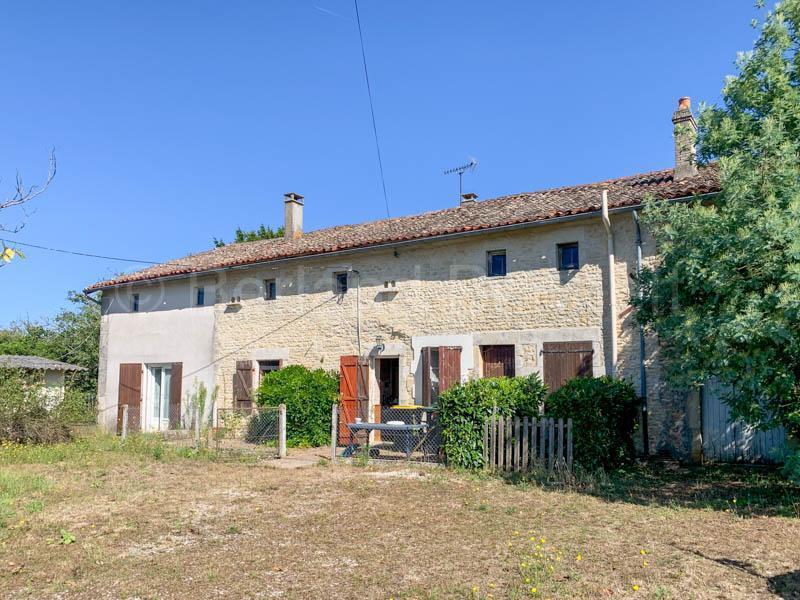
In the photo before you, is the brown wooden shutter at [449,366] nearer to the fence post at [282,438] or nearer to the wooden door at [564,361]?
the wooden door at [564,361]

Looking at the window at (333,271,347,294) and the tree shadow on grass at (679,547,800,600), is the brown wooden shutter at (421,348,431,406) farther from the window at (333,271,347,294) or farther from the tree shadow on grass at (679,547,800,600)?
the tree shadow on grass at (679,547,800,600)

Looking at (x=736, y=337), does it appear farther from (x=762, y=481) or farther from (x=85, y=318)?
(x=85, y=318)

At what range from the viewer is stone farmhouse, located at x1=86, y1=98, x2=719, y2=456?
11617 millimetres

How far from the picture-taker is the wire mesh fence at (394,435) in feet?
35.3

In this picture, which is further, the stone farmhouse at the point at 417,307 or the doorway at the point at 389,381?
the doorway at the point at 389,381

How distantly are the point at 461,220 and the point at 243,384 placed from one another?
7.00 metres

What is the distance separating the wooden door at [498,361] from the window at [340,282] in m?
3.98

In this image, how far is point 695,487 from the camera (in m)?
8.48

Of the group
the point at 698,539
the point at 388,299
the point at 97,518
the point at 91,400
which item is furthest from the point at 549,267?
the point at 91,400

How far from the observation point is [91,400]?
1944cm

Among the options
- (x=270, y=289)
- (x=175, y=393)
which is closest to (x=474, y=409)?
(x=270, y=289)

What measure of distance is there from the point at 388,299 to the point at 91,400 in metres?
11.0

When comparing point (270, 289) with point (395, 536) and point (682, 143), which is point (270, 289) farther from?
point (395, 536)

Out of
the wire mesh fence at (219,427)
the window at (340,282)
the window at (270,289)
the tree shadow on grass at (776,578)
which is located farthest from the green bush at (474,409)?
the window at (270,289)
